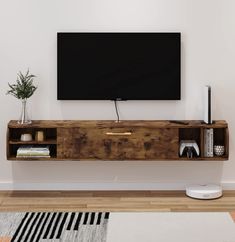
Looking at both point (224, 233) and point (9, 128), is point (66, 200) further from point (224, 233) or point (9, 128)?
point (224, 233)

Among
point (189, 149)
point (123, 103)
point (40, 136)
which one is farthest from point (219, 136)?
point (40, 136)

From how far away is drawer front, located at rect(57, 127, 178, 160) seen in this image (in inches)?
185

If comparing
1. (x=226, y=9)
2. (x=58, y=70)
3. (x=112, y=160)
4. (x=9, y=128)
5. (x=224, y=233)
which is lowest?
(x=224, y=233)

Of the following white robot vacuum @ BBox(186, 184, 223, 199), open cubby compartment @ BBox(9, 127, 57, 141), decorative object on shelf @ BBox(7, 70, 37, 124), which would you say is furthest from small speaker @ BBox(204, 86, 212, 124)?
decorative object on shelf @ BBox(7, 70, 37, 124)

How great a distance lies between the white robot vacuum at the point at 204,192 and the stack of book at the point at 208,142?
0.32 metres

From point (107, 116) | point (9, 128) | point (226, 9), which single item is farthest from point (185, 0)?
point (9, 128)

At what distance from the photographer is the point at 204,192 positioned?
471cm

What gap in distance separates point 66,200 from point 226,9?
7.51 ft

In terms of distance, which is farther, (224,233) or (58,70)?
(58,70)

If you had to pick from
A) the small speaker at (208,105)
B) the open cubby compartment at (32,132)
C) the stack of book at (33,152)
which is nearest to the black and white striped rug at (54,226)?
the stack of book at (33,152)

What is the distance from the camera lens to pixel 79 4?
4.86 metres

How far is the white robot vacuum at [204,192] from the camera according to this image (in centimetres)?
471

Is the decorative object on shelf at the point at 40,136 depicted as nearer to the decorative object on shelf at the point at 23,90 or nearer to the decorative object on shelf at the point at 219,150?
the decorative object on shelf at the point at 23,90

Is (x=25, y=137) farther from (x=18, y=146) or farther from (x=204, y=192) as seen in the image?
(x=204, y=192)
